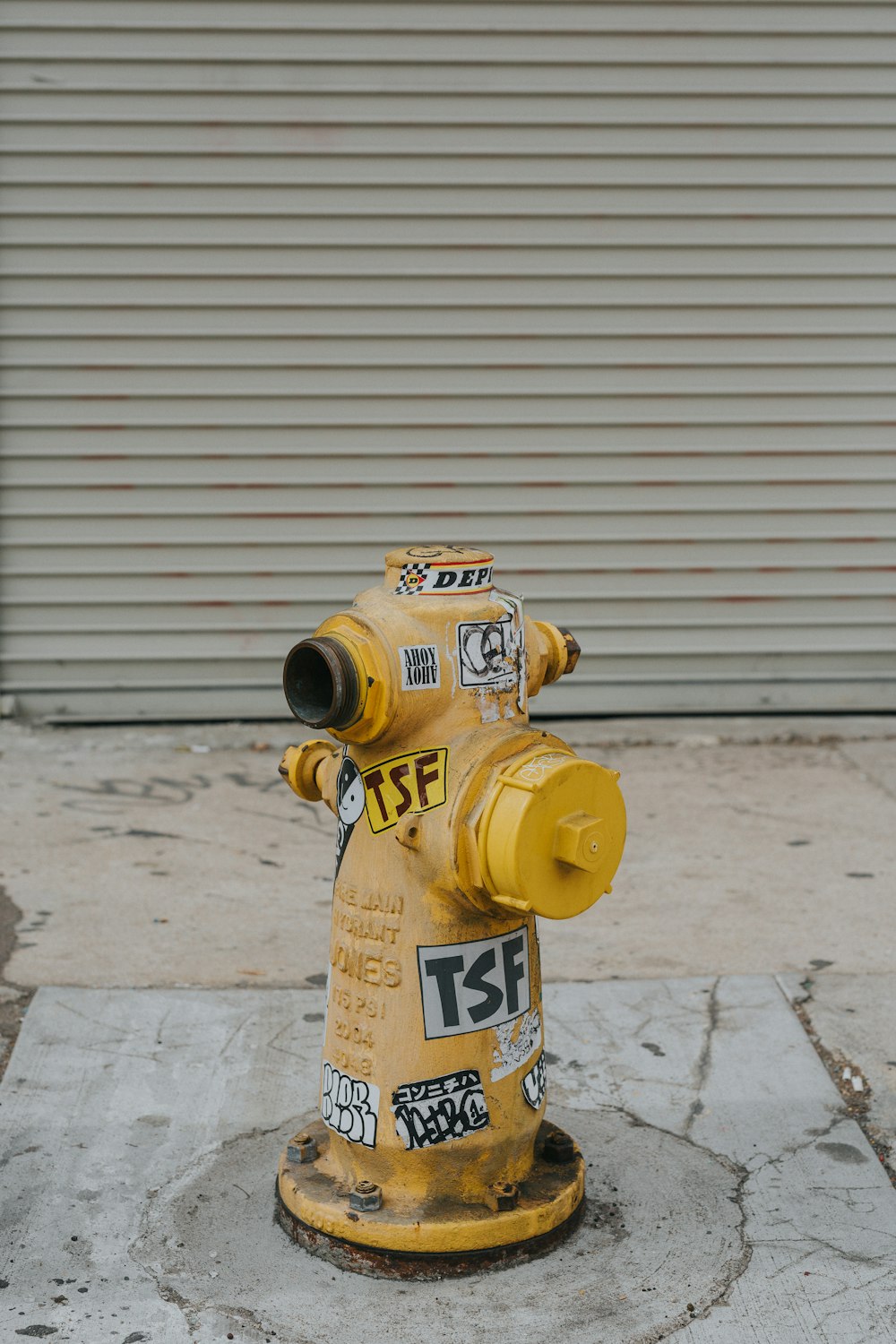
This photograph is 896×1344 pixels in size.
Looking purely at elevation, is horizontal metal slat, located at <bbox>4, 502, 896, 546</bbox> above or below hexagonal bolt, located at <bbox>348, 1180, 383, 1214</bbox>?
above

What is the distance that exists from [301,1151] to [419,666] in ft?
3.30

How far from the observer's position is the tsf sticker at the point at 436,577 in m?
2.67

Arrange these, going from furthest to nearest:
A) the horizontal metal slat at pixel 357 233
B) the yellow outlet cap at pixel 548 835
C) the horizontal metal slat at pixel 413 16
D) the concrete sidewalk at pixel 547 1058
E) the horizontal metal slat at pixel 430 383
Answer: the horizontal metal slat at pixel 430 383
the horizontal metal slat at pixel 357 233
the horizontal metal slat at pixel 413 16
the concrete sidewalk at pixel 547 1058
the yellow outlet cap at pixel 548 835

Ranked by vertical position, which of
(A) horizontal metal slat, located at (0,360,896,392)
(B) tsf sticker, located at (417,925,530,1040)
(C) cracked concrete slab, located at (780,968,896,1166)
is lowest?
(C) cracked concrete slab, located at (780,968,896,1166)

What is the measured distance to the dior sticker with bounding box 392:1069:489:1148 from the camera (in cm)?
265

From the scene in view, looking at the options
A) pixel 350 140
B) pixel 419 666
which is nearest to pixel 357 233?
pixel 350 140

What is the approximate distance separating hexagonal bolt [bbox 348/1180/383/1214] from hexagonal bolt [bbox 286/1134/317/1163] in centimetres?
20

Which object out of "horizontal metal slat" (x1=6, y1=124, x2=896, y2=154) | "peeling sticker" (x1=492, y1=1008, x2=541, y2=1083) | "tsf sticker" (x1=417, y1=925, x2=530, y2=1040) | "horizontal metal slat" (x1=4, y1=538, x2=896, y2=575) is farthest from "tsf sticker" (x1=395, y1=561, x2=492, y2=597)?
"horizontal metal slat" (x1=6, y1=124, x2=896, y2=154)

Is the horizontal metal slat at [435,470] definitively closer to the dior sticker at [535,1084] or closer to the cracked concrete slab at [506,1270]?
the cracked concrete slab at [506,1270]

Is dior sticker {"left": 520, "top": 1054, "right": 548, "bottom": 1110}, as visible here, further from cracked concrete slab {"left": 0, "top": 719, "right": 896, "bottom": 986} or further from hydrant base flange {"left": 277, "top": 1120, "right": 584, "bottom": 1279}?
cracked concrete slab {"left": 0, "top": 719, "right": 896, "bottom": 986}

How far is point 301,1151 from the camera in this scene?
2877mm

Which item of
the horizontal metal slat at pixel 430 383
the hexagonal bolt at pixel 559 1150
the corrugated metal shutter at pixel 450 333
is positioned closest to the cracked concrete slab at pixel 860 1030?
the hexagonal bolt at pixel 559 1150

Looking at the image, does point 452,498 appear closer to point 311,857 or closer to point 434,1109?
point 311,857

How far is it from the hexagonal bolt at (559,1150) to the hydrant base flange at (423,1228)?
76 millimetres
